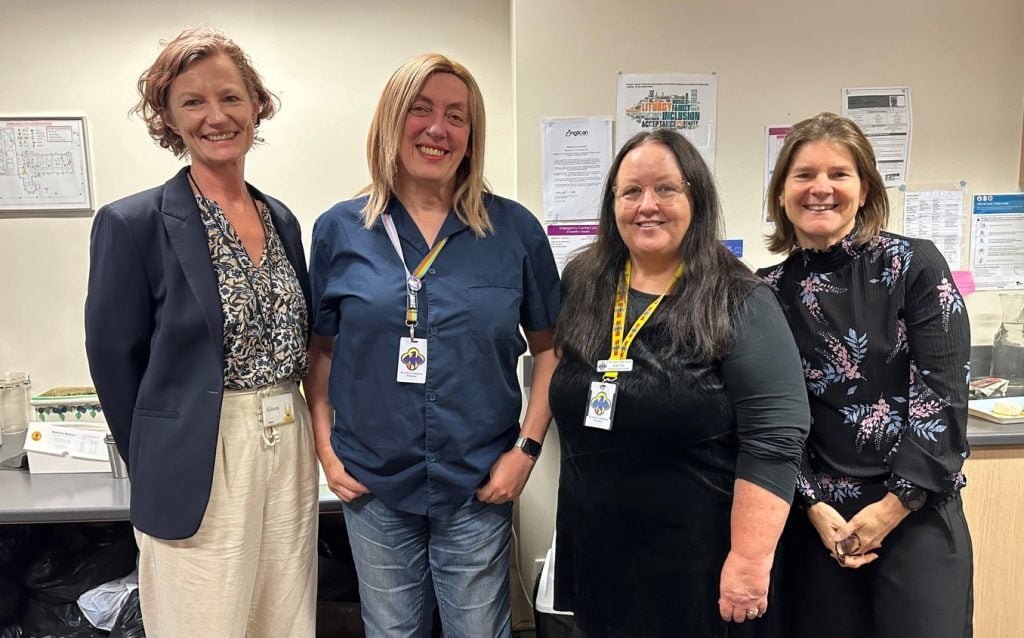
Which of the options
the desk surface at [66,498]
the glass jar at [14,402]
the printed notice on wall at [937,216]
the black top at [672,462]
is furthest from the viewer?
the glass jar at [14,402]

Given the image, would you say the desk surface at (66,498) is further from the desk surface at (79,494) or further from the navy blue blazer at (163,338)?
the navy blue blazer at (163,338)

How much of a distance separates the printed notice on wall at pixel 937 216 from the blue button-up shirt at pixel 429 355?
1587mm

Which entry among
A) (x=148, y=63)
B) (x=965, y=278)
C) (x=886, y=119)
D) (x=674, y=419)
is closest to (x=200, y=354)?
(x=674, y=419)

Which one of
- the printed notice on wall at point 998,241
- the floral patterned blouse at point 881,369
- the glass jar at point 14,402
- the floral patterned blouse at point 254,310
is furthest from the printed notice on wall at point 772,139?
the glass jar at point 14,402

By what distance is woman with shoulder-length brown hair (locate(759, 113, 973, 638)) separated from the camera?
1149 millimetres

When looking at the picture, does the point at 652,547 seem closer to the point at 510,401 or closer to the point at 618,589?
the point at 618,589

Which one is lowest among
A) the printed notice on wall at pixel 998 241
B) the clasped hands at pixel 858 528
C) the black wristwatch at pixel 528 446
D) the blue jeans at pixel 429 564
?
the blue jeans at pixel 429 564

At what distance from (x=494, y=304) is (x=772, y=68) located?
139 cm

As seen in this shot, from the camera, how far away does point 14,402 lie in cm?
228

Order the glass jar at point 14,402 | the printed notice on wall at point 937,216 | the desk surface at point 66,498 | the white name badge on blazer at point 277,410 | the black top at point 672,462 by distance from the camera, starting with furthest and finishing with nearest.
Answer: the glass jar at point 14,402, the printed notice on wall at point 937,216, the desk surface at point 66,498, the white name badge on blazer at point 277,410, the black top at point 672,462

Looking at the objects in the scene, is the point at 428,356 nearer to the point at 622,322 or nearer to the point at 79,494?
the point at 622,322

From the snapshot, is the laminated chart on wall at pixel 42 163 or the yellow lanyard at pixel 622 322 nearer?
the yellow lanyard at pixel 622 322

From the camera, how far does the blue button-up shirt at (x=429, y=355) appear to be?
1.24 m

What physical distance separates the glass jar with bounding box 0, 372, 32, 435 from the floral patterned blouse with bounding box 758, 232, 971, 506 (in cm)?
262
